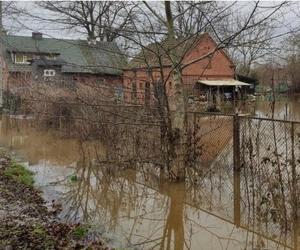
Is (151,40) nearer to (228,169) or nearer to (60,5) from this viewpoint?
(60,5)

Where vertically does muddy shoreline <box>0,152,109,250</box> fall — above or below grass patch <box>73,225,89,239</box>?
above

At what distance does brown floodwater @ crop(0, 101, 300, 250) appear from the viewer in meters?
5.78

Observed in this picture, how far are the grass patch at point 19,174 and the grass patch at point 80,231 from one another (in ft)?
9.79

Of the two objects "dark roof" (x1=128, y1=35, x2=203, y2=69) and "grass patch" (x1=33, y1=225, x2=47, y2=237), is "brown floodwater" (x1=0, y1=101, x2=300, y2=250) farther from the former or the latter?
"dark roof" (x1=128, y1=35, x2=203, y2=69)

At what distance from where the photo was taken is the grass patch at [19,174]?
8.71 metres

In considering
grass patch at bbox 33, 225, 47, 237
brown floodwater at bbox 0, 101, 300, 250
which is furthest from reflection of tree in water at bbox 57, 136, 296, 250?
grass patch at bbox 33, 225, 47, 237

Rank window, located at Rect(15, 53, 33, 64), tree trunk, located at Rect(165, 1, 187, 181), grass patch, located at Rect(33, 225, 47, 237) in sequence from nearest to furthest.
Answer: grass patch, located at Rect(33, 225, 47, 237) < tree trunk, located at Rect(165, 1, 187, 181) < window, located at Rect(15, 53, 33, 64)

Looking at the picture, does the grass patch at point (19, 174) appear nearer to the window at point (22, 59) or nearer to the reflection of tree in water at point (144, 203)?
the reflection of tree in water at point (144, 203)

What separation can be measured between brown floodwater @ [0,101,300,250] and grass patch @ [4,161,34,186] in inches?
8.8

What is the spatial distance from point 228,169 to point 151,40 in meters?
3.46

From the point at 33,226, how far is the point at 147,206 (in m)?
2.29

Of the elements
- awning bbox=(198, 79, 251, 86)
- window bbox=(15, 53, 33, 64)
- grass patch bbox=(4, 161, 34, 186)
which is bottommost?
grass patch bbox=(4, 161, 34, 186)

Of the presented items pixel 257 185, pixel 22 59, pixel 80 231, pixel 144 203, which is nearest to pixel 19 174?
pixel 144 203

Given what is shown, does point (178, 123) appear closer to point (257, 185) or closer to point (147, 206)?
point (147, 206)
